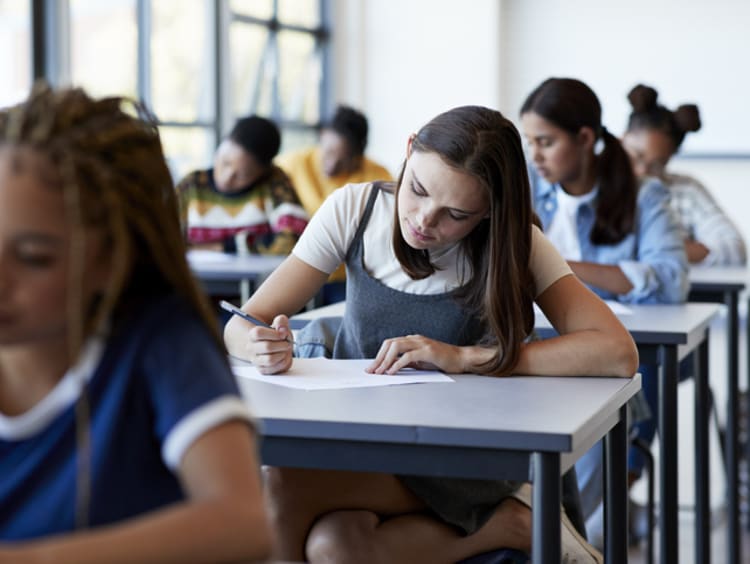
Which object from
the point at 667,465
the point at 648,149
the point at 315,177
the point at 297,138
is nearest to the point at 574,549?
the point at 667,465

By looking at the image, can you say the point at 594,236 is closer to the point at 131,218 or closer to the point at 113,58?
the point at 131,218

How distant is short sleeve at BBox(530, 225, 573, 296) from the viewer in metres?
1.83

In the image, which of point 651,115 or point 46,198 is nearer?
point 46,198

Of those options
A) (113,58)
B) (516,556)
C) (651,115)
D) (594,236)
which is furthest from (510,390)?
(113,58)

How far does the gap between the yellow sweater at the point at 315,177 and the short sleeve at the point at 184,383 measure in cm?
434

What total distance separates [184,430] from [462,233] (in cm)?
105

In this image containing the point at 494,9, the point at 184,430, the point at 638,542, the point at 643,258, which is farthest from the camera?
the point at 494,9

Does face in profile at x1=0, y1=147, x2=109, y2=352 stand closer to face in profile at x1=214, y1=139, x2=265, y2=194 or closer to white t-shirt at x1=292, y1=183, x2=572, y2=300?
white t-shirt at x1=292, y1=183, x2=572, y2=300

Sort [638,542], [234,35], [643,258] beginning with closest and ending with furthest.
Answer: [643,258]
[638,542]
[234,35]

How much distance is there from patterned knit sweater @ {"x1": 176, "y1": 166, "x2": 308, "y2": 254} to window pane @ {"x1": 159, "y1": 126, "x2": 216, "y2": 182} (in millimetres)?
1456

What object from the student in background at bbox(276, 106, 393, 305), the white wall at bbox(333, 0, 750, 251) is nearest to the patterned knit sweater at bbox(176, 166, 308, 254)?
the student in background at bbox(276, 106, 393, 305)

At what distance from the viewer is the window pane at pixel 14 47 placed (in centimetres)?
468

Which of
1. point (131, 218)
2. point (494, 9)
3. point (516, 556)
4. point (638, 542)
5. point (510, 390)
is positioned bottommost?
point (638, 542)

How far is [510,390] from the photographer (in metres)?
1.61
